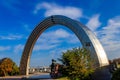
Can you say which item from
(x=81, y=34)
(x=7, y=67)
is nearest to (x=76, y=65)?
(x=81, y=34)

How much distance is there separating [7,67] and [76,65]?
157ft

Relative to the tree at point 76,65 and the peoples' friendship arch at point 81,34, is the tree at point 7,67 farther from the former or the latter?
the tree at point 76,65

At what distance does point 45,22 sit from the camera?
62625 millimetres

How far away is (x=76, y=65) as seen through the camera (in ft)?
127

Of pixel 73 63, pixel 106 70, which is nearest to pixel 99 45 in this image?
pixel 106 70

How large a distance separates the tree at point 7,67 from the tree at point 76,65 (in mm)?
44694

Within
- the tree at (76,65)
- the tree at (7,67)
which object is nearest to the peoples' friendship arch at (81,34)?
the tree at (76,65)

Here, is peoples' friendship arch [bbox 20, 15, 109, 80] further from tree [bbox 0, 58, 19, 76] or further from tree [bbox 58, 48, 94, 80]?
tree [bbox 0, 58, 19, 76]

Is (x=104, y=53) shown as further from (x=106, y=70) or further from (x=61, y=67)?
(x=61, y=67)

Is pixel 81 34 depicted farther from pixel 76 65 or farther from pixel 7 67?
pixel 7 67

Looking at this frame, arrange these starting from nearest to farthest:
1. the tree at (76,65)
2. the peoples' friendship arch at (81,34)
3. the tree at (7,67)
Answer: the tree at (76,65) < the peoples' friendship arch at (81,34) < the tree at (7,67)

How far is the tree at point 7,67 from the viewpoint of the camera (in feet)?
268

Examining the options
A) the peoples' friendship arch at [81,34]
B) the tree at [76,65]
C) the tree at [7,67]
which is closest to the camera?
the tree at [76,65]

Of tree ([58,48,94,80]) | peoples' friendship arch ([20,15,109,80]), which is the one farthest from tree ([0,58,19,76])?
tree ([58,48,94,80])
